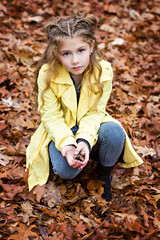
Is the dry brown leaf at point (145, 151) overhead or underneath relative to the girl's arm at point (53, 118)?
underneath

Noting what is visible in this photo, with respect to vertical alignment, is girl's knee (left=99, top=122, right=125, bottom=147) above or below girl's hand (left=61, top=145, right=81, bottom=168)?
above

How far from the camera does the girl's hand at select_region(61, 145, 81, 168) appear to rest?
6.80 ft

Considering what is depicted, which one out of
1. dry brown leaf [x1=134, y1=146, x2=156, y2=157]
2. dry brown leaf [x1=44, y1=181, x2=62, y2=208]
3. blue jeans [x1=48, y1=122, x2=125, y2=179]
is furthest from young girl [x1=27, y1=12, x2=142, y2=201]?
dry brown leaf [x1=134, y1=146, x2=156, y2=157]

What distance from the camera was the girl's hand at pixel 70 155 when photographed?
2.07 meters

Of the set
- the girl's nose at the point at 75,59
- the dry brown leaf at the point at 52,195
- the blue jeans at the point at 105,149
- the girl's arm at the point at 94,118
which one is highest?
the girl's nose at the point at 75,59

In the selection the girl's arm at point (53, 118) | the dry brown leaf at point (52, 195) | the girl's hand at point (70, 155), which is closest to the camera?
the girl's hand at point (70, 155)

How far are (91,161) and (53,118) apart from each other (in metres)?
0.76

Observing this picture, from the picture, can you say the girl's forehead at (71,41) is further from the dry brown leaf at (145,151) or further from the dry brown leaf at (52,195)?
the dry brown leaf at (145,151)

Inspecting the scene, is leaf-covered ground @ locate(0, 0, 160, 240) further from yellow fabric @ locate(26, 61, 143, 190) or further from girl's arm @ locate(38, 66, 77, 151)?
girl's arm @ locate(38, 66, 77, 151)

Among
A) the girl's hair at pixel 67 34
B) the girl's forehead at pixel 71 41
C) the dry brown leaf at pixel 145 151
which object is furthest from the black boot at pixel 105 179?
the girl's forehead at pixel 71 41

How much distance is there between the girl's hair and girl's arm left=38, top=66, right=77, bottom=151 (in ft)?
0.22

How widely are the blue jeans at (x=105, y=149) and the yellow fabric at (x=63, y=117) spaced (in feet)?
0.25

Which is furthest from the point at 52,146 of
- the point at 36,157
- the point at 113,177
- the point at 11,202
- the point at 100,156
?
the point at 113,177

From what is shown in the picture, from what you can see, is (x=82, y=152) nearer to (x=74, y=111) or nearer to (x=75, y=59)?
(x=74, y=111)
